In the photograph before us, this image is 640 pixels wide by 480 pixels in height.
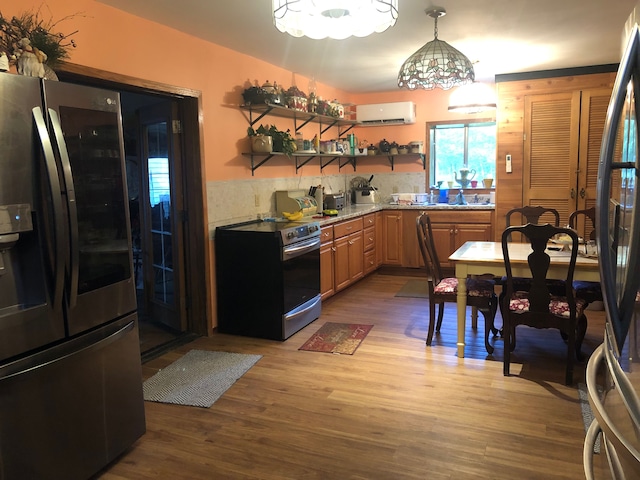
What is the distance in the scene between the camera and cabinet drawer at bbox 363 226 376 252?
5984mm

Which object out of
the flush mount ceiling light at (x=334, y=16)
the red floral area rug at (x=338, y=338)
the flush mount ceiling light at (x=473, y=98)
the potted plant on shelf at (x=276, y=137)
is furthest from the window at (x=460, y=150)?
the flush mount ceiling light at (x=334, y=16)

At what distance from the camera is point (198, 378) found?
335cm

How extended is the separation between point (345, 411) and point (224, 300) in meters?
1.70

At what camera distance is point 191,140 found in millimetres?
4016

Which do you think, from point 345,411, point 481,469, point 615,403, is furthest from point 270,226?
point 615,403

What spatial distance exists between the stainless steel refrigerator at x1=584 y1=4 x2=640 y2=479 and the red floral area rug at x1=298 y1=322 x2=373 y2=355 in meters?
2.73

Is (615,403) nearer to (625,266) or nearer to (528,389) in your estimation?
(625,266)

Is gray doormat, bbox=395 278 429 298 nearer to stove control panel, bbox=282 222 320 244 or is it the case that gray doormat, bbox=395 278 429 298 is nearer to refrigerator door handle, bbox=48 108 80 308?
stove control panel, bbox=282 222 320 244

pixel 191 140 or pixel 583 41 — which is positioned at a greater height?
pixel 583 41

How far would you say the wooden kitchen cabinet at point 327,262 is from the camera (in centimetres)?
483

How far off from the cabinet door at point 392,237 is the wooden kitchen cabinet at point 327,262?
1624 millimetres

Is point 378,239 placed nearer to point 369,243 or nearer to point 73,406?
point 369,243

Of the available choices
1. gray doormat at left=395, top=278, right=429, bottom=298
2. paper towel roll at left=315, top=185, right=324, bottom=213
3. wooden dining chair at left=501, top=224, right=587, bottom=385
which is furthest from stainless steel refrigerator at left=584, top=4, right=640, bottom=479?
paper towel roll at left=315, top=185, right=324, bottom=213

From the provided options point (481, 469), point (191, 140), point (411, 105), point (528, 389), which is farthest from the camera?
point (411, 105)
